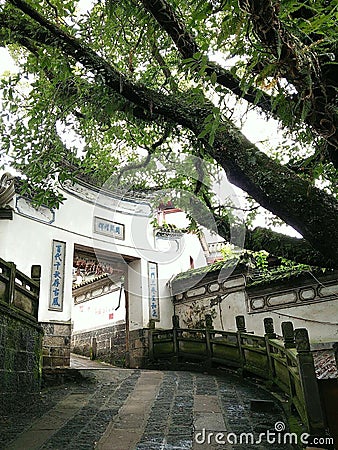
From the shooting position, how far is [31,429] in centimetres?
439

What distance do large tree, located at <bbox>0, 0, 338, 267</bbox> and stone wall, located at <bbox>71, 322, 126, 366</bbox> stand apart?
24.5ft

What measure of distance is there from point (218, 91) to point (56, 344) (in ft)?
25.1

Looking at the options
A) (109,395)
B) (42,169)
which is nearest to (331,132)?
(42,169)

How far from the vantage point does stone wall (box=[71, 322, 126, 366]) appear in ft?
39.3

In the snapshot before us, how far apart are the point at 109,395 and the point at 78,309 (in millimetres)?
8471

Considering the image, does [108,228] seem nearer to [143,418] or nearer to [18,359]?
[18,359]

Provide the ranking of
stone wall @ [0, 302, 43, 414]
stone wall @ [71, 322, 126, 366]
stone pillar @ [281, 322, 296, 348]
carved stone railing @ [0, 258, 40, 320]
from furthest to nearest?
stone wall @ [71, 322, 126, 366], carved stone railing @ [0, 258, 40, 320], stone wall @ [0, 302, 43, 414], stone pillar @ [281, 322, 296, 348]

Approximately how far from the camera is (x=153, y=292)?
12.0 metres

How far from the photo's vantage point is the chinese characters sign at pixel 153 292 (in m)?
11.8

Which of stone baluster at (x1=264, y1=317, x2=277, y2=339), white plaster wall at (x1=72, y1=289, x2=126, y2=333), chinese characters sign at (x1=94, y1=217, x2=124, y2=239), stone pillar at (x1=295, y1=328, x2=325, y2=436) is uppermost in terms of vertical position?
chinese characters sign at (x1=94, y1=217, x2=124, y2=239)

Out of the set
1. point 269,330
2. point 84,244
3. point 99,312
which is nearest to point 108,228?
point 84,244

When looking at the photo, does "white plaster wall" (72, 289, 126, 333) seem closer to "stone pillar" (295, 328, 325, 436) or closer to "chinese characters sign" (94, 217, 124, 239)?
"chinese characters sign" (94, 217, 124, 239)

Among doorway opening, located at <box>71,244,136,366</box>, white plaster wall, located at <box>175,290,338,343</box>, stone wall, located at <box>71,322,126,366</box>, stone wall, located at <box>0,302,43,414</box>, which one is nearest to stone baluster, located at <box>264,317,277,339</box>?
white plaster wall, located at <box>175,290,338,343</box>

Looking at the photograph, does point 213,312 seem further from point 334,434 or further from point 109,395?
point 334,434
